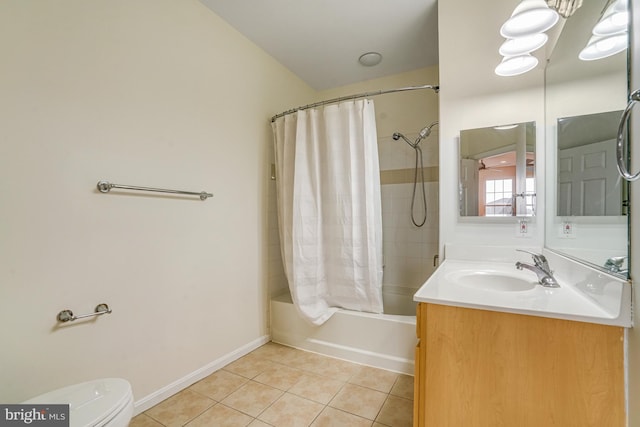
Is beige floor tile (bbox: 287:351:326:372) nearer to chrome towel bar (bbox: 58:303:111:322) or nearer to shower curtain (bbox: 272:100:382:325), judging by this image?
shower curtain (bbox: 272:100:382:325)

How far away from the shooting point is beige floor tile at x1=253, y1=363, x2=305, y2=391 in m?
1.81

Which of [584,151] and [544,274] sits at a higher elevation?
[584,151]

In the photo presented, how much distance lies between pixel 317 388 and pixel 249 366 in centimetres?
58

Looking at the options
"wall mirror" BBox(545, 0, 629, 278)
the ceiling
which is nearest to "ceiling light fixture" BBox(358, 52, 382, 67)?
the ceiling

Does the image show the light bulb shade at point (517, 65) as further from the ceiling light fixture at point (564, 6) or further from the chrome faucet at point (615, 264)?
the chrome faucet at point (615, 264)

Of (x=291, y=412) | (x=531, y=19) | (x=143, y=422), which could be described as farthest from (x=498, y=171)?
(x=143, y=422)

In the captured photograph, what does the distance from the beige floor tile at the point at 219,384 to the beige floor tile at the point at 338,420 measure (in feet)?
2.02

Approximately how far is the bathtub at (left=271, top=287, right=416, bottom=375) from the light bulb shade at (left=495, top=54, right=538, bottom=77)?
168 centimetres

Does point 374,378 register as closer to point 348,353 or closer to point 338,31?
point 348,353

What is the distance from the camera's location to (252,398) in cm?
167

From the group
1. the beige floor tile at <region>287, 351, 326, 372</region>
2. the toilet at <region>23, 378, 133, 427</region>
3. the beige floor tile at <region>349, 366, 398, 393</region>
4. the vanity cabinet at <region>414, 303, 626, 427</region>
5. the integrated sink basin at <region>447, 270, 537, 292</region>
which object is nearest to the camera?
the vanity cabinet at <region>414, 303, 626, 427</region>

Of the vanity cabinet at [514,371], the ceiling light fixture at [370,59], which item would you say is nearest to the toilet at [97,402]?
the vanity cabinet at [514,371]

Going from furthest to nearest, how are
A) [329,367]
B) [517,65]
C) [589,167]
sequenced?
[329,367] → [517,65] → [589,167]

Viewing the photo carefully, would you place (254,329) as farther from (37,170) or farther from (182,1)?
(182,1)
